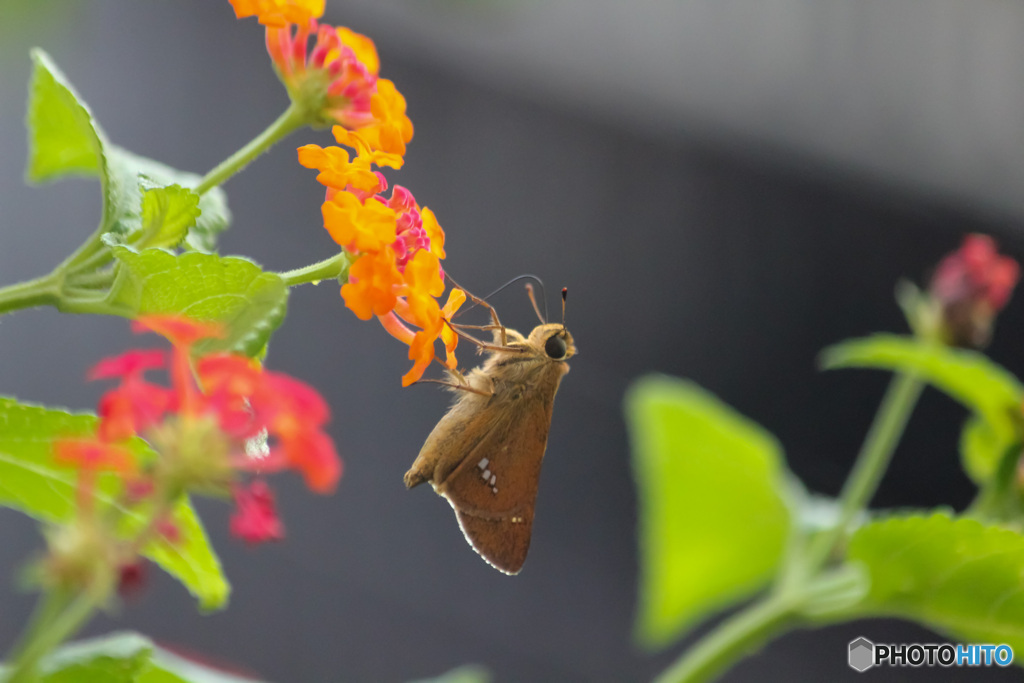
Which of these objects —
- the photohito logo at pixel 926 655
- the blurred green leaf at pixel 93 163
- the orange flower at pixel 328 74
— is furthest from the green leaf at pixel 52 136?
the photohito logo at pixel 926 655

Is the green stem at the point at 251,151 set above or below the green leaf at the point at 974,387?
below

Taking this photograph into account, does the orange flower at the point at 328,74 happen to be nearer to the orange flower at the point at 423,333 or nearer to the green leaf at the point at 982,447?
the orange flower at the point at 423,333

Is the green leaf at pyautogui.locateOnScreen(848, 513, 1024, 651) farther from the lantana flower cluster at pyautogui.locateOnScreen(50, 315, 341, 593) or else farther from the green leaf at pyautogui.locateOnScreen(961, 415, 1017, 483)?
the lantana flower cluster at pyautogui.locateOnScreen(50, 315, 341, 593)

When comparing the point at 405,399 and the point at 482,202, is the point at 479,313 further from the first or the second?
the point at 482,202

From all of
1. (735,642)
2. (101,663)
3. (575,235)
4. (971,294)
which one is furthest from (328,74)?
(575,235)

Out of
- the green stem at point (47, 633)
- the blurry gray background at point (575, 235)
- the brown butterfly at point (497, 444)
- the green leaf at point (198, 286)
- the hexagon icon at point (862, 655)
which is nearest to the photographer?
the green stem at point (47, 633)

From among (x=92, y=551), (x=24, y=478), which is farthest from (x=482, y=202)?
(x=92, y=551)

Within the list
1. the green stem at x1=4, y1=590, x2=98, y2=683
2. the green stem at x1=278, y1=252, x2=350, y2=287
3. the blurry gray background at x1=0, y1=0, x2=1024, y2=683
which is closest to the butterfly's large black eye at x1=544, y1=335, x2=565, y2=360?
the green stem at x1=278, y1=252, x2=350, y2=287
